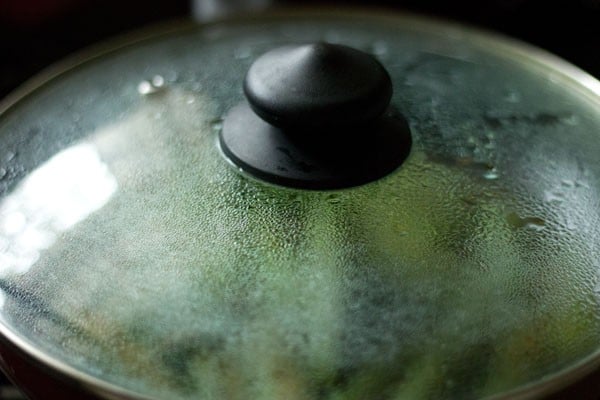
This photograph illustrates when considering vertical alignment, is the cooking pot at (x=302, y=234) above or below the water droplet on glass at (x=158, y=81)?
below

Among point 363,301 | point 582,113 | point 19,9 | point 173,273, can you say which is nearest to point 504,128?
point 582,113

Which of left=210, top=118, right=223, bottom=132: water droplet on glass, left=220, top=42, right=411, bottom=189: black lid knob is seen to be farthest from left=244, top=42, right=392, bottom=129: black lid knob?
left=210, top=118, right=223, bottom=132: water droplet on glass

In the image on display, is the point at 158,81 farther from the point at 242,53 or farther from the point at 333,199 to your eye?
the point at 333,199

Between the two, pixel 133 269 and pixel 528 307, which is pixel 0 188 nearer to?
pixel 133 269

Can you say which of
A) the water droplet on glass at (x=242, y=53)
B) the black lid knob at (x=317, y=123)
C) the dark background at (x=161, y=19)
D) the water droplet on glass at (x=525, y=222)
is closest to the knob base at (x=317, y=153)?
the black lid knob at (x=317, y=123)

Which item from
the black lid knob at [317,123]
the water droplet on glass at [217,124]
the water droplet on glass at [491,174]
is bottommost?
the water droplet on glass at [491,174]

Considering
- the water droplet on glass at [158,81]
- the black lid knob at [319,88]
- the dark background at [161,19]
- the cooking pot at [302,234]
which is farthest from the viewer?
the dark background at [161,19]

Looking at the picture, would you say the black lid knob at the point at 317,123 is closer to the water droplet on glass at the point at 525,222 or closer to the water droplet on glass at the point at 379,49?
the water droplet on glass at the point at 525,222

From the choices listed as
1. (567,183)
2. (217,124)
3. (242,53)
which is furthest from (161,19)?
(567,183)

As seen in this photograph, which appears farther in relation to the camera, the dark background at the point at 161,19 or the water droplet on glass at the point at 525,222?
the dark background at the point at 161,19
